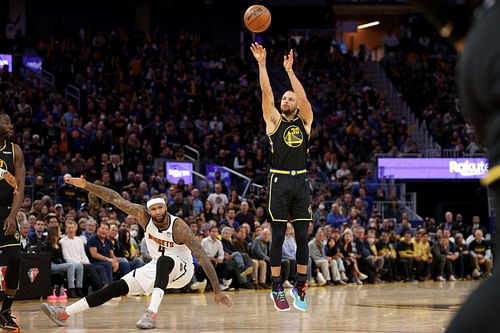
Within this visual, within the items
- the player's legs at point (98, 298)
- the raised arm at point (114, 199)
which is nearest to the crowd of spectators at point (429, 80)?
the raised arm at point (114, 199)

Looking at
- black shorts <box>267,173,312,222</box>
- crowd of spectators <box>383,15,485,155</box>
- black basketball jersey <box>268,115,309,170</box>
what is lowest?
black shorts <box>267,173,312,222</box>

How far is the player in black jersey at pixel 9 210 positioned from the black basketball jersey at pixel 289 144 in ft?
A: 9.02

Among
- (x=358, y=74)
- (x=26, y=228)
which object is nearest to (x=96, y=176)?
(x=26, y=228)

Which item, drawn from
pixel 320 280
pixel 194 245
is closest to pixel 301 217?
pixel 194 245

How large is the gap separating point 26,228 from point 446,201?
16.6 metres

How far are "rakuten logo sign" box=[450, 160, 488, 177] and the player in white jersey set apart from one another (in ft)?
61.9

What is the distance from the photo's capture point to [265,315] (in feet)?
34.1

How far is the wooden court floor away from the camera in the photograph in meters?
8.67

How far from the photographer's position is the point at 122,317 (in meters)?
10.3

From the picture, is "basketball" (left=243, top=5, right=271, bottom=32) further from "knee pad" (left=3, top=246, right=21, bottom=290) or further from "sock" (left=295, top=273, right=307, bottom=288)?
"knee pad" (left=3, top=246, right=21, bottom=290)

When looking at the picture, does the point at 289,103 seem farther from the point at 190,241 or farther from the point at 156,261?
the point at 156,261

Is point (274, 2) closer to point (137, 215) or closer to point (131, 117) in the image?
point (131, 117)

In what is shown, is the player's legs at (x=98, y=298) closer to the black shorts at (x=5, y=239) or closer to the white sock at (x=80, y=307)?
the white sock at (x=80, y=307)

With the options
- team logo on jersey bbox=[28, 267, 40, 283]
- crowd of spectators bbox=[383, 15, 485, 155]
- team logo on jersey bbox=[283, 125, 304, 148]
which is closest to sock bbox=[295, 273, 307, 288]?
team logo on jersey bbox=[283, 125, 304, 148]
